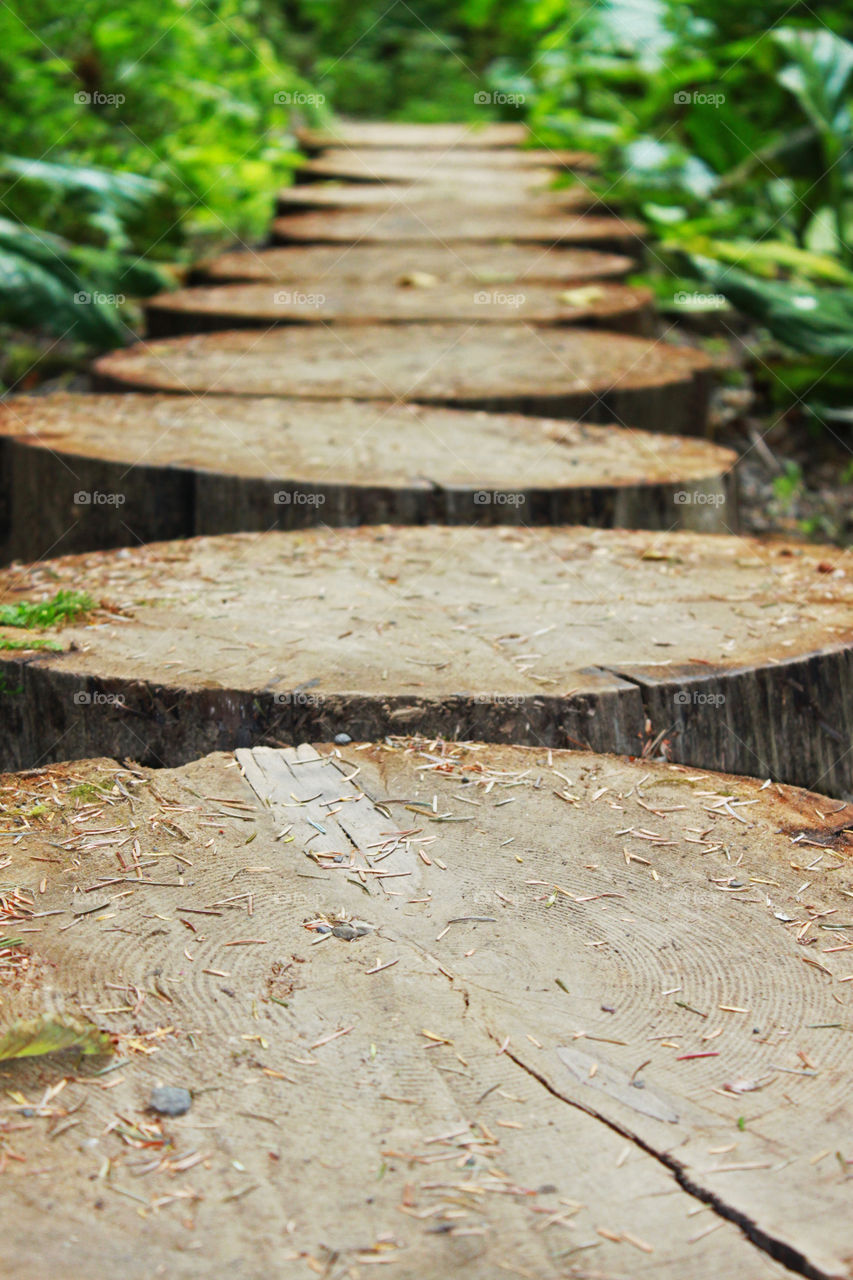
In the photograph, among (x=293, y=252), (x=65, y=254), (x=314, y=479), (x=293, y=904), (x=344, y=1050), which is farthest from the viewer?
(x=293, y=252)

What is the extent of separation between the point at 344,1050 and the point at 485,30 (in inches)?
Answer: 578

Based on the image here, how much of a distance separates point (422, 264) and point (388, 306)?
3.00 feet

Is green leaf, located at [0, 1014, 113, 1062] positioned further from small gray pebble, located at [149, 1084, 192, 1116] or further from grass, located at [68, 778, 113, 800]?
grass, located at [68, 778, 113, 800]

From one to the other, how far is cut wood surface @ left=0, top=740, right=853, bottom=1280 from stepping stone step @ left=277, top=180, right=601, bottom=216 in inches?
217

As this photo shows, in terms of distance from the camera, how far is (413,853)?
57.8 inches

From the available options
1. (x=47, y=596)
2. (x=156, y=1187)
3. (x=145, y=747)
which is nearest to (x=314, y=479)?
(x=47, y=596)

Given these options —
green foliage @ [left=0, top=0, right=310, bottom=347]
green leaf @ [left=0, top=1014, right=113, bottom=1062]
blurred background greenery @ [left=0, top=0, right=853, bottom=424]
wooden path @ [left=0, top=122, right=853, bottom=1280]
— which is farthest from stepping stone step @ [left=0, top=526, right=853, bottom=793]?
green foliage @ [left=0, top=0, right=310, bottom=347]

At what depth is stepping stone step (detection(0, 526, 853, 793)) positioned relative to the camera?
5.76 ft

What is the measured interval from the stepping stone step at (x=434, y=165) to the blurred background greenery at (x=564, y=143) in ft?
0.64

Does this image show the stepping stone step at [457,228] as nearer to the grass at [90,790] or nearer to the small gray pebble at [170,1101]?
the grass at [90,790]

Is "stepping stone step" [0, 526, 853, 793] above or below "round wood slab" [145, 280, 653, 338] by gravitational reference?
below

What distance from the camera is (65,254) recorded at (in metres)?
4.52

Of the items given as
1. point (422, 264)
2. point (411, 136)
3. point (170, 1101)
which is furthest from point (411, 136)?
point (170, 1101)

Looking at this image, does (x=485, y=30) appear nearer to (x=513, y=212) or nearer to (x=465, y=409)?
(x=513, y=212)
